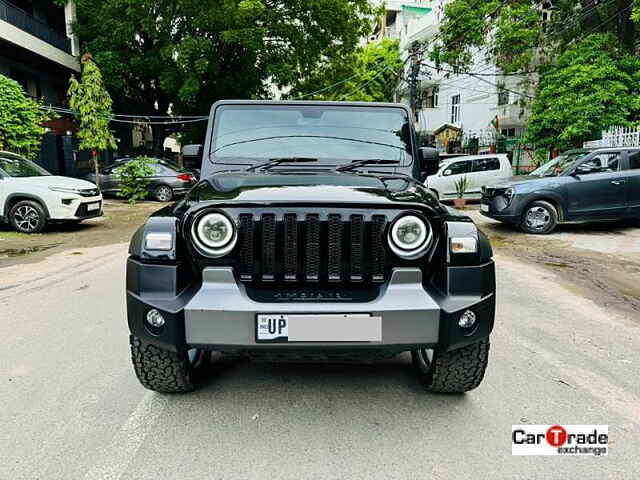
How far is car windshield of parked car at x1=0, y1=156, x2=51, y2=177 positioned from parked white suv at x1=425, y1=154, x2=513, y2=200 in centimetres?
1046

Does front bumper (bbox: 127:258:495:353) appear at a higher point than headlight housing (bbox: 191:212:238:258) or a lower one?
lower

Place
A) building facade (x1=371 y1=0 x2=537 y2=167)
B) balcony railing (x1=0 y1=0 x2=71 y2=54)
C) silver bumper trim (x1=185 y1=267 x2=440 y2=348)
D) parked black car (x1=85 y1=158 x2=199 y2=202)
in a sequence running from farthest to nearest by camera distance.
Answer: building facade (x1=371 y1=0 x2=537 y2=167) → balcony railing (x1=0 y1=0 x2=71 y2=54) → parked black car (x1=85 y1=158 x2=199 y2=202) → silver bumper trim (x1=185 y1=267 x2=440 y2=348)

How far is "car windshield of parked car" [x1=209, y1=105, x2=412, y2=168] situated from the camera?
12.8ft

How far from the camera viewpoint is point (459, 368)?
290 cm

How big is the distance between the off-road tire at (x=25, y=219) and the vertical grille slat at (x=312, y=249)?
9308 millimetres

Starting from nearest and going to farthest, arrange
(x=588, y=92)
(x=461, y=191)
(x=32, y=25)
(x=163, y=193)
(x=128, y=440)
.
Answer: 1. (x=128, y=440)
2. (x=588, y=92)
3. (x=461, y=191)
4. (x=163, y=193)
5. (x=32, y=25)

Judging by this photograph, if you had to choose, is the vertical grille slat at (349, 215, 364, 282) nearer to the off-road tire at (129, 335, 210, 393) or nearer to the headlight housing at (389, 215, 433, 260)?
the headlight housing at (389, 215, 433, 260)

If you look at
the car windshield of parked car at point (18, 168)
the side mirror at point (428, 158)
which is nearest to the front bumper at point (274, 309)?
the side mirror at point (428, 158)

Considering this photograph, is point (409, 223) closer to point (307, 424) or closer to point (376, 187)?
point (376, 187)

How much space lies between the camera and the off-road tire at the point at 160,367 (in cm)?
282

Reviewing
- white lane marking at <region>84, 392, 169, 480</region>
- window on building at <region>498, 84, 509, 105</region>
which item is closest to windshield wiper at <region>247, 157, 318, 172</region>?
white lane marking at <region>84, 392, 169, 480</region>

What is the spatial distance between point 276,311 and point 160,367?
0.89m

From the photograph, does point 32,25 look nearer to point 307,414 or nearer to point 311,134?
point 311,134

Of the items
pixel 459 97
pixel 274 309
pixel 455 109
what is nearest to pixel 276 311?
pixel 274 309
